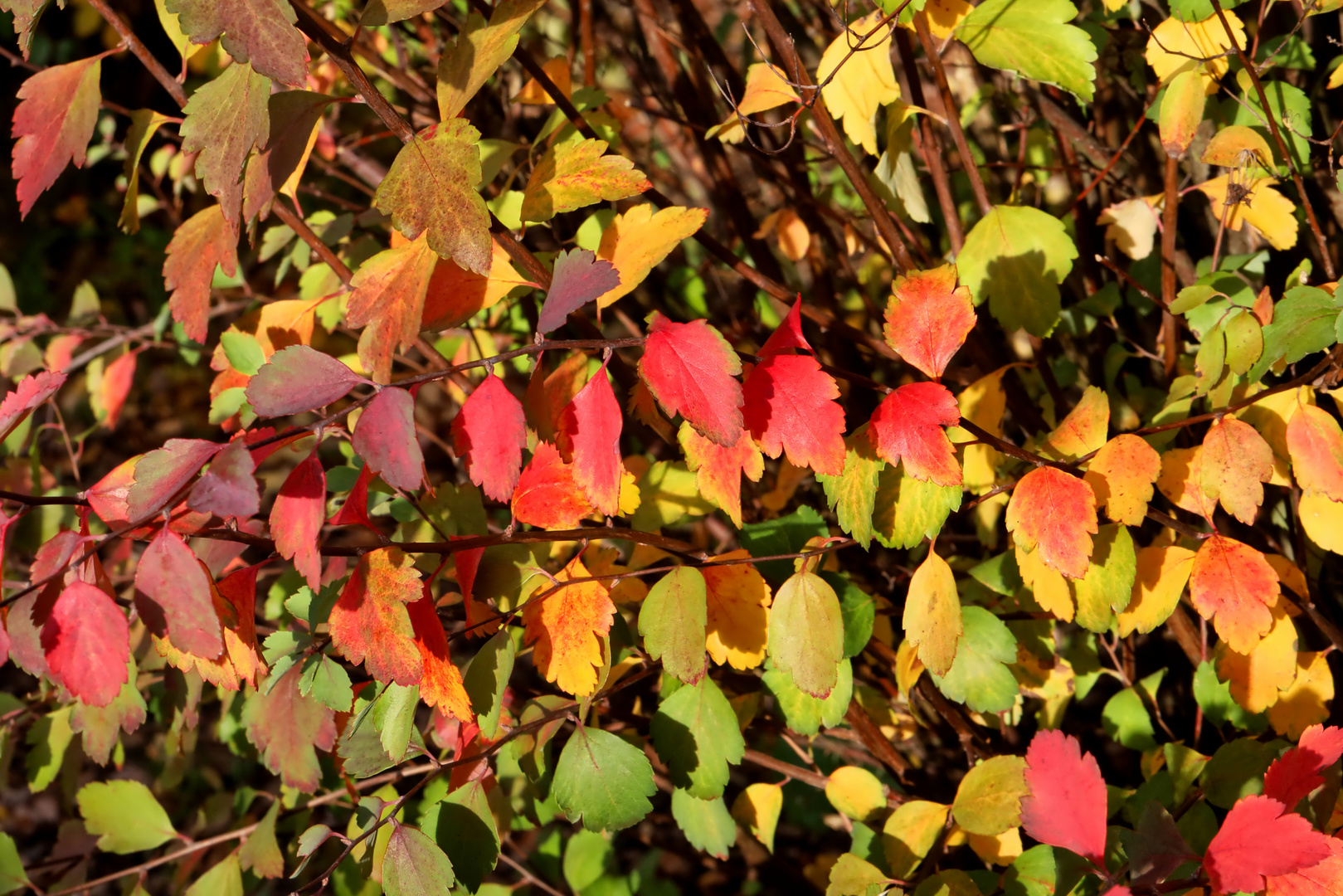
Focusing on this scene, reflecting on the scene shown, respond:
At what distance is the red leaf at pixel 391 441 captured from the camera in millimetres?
612

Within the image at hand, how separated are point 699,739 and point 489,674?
0.21 metres

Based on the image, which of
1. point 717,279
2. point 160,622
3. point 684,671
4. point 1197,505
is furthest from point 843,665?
point 717,279

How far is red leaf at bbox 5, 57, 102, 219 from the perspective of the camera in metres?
0.78

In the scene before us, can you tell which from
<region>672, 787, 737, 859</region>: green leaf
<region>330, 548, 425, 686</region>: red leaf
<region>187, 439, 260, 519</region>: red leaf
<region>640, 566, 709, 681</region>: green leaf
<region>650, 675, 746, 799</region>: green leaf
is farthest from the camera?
<region>672, 787, 737, 859</region>: green leaf

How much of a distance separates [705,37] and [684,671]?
97cm

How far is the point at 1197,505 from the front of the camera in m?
0.83

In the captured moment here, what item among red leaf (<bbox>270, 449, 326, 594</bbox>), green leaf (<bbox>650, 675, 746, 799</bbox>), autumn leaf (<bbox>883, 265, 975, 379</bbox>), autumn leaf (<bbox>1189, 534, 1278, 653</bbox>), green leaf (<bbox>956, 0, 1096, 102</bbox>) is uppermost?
red leaf (<bbox>270, 449, 326, 594</bbox>)

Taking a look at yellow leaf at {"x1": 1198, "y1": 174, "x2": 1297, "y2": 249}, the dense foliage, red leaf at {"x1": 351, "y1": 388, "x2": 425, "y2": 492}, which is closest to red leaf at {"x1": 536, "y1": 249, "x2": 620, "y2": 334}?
the dense foliage

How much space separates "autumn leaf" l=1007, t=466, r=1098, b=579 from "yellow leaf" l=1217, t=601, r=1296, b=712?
0.29 m

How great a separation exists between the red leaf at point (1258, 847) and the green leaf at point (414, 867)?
0.56 metres

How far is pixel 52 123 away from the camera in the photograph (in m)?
0.79

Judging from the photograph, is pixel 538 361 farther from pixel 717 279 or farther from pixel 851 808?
pixel 717 279

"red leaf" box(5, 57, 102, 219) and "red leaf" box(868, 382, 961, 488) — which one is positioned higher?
"red leaf" box(5, 57, 102, 219)

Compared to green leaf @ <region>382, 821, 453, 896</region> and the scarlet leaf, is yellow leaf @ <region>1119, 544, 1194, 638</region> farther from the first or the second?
green leaf @ <region>382, 821, 453, 896</region>
